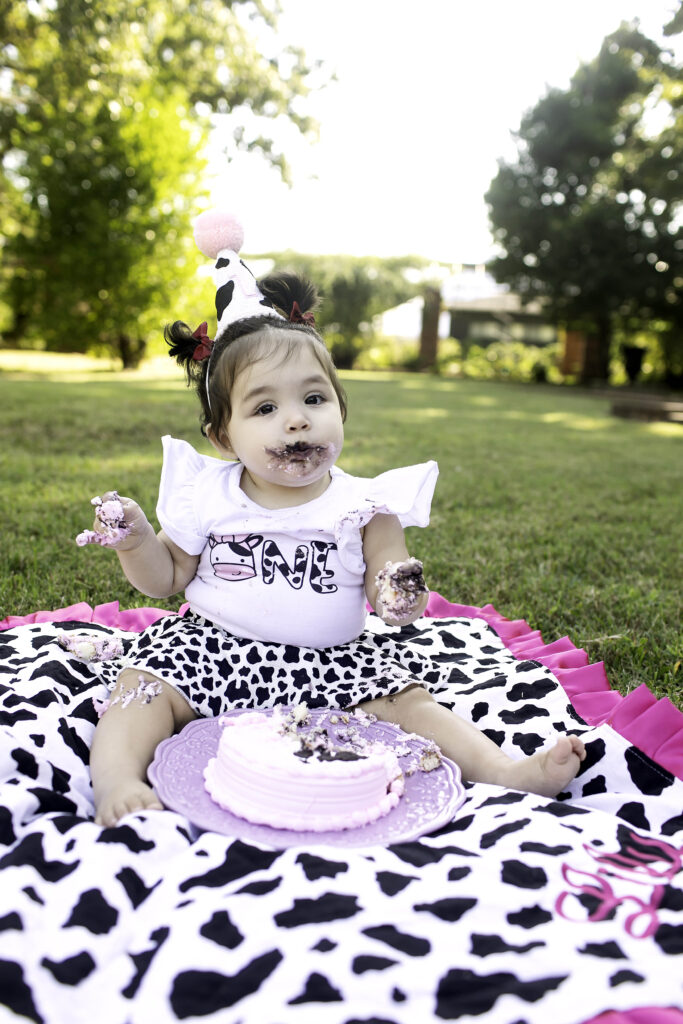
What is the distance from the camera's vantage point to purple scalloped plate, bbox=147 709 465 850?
4.45ft

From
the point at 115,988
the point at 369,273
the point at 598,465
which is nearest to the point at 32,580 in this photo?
the point at 115,988

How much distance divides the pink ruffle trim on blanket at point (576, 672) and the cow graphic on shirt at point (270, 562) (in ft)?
1.85

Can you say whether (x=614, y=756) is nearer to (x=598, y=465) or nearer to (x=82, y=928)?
(x=82, y=928)

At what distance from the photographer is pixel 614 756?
5.27 feet

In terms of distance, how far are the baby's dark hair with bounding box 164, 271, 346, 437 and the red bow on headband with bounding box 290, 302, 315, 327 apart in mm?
27

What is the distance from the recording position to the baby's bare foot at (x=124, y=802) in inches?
53.8

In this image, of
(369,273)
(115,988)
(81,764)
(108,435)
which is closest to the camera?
(115,988)

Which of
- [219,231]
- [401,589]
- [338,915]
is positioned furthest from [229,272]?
[338,915]

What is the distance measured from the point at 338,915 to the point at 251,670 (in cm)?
75

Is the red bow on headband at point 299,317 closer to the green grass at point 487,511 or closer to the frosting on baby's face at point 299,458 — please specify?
the frosting on baby's face at point 299,458

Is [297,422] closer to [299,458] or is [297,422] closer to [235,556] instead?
[299,458]

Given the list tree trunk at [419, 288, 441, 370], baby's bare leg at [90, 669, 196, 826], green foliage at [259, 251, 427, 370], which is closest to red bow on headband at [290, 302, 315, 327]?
baby's bare leg at [90, 669, 196, 826]

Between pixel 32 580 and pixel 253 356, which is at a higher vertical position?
pixel 253 356

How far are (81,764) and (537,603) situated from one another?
1.67 m
